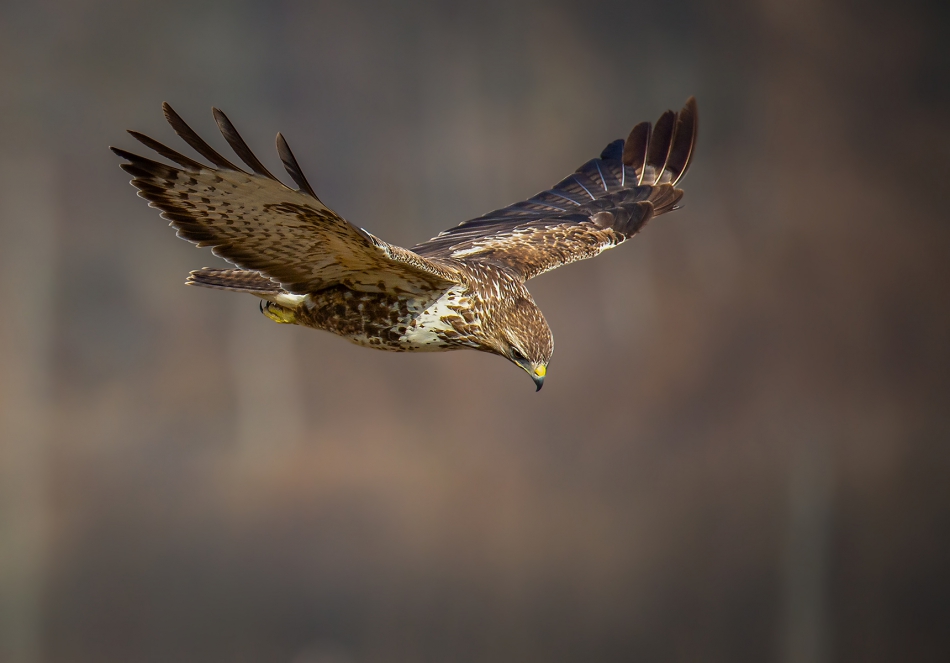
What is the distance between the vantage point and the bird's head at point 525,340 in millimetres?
2512

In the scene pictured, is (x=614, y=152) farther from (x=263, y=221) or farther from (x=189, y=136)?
(x=189, y=136)

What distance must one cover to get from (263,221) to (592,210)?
195 cm

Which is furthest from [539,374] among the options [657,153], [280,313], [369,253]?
[657,153]

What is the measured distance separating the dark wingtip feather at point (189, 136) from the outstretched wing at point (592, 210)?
129cm

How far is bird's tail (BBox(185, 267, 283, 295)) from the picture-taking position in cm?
265

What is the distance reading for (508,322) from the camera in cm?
252

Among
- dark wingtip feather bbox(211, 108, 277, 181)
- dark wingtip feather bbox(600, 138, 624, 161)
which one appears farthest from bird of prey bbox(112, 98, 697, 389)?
dark wingtip feather bbox(600, 138, 624, 161)

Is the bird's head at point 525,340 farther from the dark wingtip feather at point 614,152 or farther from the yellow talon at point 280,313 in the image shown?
the dark wingtip feather at point 614,152

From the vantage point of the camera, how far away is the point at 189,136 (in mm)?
1719

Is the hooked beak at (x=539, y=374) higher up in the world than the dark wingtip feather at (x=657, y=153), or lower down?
lower down

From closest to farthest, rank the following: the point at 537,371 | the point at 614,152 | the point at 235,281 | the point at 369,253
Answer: the point at 369,253
the point at 537,371
the point at 235,281
the point at 614,152

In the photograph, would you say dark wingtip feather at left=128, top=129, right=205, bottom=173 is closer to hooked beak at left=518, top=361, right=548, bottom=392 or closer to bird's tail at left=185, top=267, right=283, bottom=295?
bird's tail at left=185, top=267, right=283, bottom=295

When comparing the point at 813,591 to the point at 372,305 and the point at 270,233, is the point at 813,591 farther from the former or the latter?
the point at 270,233

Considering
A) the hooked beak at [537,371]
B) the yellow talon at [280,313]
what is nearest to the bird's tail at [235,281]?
the yellow talon at [280,313]
